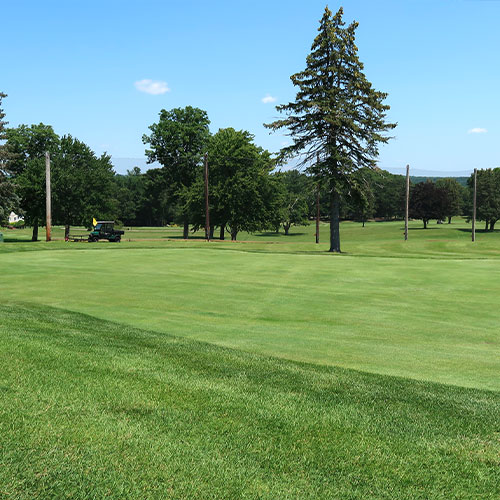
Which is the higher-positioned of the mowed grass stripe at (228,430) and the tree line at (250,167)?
the tree line at (250,167)

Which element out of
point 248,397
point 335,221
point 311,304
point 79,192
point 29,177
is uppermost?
point 29,177

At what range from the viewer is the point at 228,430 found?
4.87 meters

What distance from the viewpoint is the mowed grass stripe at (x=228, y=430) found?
3938 millimetres

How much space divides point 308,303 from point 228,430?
8946 mm

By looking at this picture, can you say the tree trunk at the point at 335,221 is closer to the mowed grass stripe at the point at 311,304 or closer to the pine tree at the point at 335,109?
the pine tree at the point at 335,109

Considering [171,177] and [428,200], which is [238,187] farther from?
[428,200]

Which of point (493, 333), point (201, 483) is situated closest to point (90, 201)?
point (493, 333)

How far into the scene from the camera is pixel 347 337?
10008 mm

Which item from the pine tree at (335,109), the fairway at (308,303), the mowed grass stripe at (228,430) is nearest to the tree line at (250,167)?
the pine tree at (335,109)

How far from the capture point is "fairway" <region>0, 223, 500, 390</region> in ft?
29.0

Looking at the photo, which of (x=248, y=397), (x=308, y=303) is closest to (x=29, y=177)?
(x=308, y=303)

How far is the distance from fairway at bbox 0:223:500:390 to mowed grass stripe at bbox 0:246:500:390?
3cm

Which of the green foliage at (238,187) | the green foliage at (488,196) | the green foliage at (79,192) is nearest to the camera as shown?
the green foliage at (79,192)

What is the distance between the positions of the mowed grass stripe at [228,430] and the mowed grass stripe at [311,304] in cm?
167
